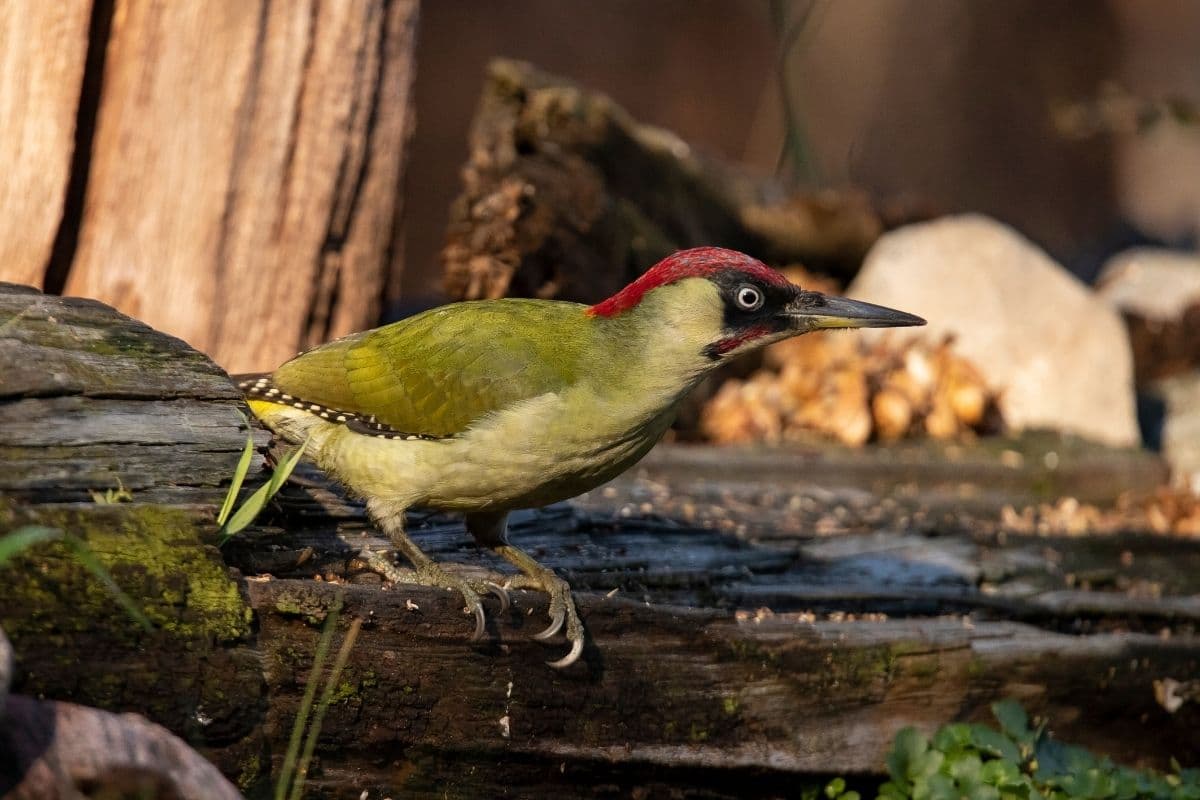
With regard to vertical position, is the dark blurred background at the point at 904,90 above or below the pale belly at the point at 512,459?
above

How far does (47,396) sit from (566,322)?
148 centimetres

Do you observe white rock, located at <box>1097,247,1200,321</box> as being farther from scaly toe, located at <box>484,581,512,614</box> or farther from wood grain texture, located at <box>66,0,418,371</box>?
scaly toe, located at <box>484,581,512,614</box>

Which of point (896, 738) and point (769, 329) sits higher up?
point (769, 329)

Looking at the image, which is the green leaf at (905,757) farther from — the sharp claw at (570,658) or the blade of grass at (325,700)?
the blade of grass at (325,700)

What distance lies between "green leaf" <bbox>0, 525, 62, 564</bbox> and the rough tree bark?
8.85ft

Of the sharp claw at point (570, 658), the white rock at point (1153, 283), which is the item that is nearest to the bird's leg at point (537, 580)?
the sharp claw at point (570, 658)

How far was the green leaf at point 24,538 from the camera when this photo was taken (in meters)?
2.34

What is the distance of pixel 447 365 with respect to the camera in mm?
3920

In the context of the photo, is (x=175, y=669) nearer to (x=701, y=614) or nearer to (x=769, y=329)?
(x=701, y=614)

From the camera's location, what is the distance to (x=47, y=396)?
305 cm

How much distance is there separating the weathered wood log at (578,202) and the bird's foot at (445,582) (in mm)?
2603

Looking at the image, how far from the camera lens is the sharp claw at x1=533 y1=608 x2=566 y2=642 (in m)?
3.50

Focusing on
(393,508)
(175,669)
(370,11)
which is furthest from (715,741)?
(370,11)

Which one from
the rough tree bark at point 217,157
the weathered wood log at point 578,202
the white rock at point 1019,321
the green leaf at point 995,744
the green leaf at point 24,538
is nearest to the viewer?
the green leaf at point 24,538
